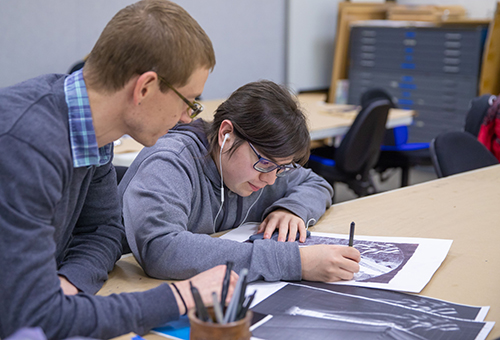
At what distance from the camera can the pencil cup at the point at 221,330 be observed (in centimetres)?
71

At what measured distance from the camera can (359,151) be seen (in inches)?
124

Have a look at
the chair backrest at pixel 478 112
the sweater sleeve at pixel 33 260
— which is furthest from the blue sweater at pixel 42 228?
the chair backrest at pixel 478 112

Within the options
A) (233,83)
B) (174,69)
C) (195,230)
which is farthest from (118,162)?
(233,83)

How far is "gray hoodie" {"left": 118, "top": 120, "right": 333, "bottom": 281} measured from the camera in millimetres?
1047

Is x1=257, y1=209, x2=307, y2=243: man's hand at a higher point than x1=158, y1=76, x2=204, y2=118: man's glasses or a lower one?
lower

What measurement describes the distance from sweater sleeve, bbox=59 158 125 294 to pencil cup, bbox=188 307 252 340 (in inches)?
13.3

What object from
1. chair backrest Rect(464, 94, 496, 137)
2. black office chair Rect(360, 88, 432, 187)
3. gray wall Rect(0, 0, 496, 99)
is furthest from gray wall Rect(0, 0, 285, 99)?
chair backrest Rect(464, 94, 496, 137)

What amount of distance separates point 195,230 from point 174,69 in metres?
0.57

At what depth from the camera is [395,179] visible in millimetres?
4965

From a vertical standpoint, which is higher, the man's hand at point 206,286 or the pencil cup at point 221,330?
the pencil cup at point 221,330

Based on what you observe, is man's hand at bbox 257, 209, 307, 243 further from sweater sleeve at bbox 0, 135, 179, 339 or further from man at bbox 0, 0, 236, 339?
sweater sleeve at bbox 0, 135, 179, 339

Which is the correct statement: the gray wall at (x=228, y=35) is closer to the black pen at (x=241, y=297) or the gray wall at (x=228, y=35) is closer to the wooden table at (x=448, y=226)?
the wooden table at (x=448, y=226)

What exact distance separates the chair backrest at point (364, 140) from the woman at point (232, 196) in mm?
1595

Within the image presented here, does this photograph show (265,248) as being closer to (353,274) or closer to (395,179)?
(353,274)
